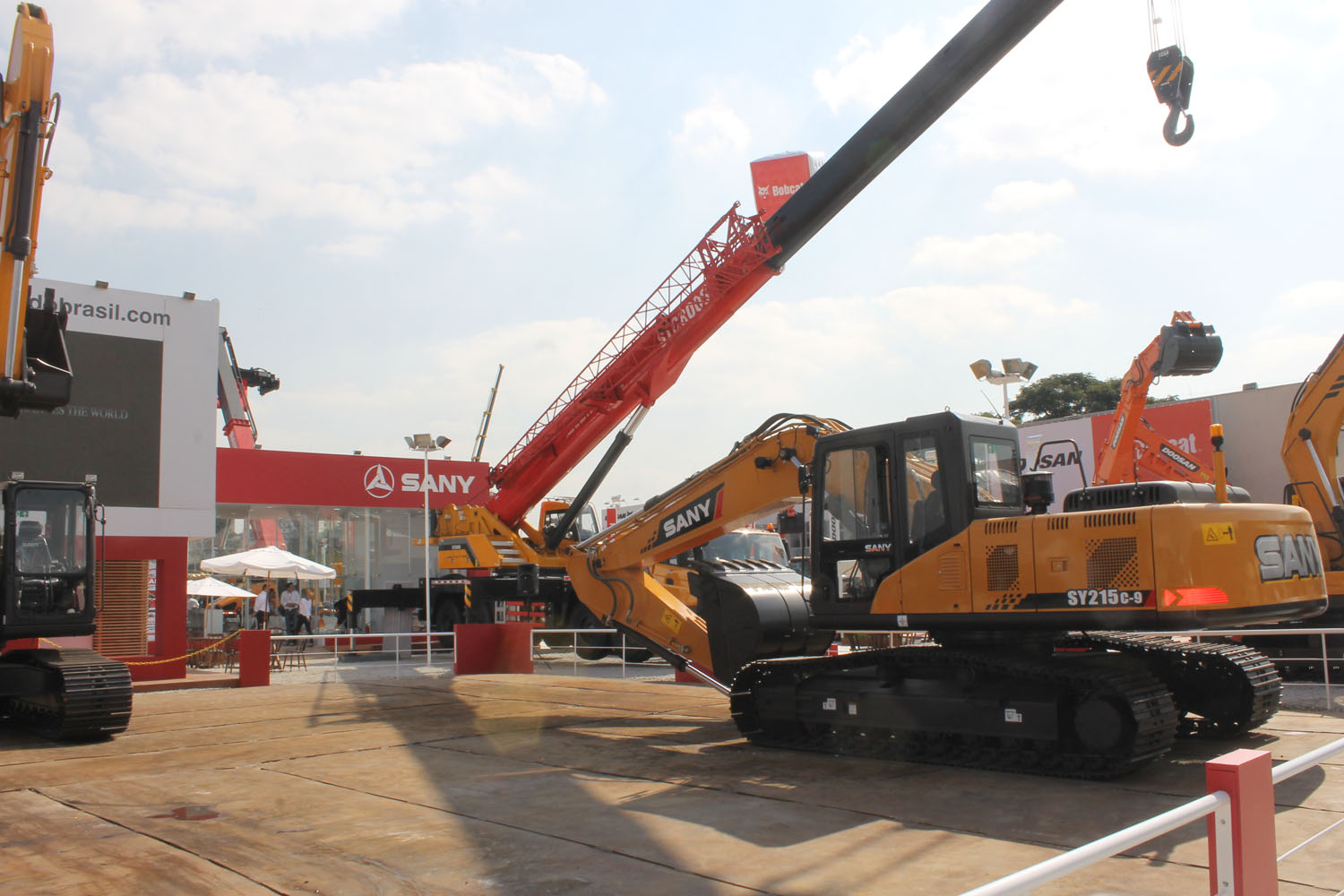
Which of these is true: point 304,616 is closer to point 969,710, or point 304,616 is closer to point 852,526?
point 852,526

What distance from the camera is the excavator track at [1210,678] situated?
8750 mm

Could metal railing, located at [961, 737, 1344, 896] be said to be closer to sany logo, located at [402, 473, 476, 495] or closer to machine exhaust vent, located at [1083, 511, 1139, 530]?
machine exhaust vent, located at [1083, 511, 1139, 530]

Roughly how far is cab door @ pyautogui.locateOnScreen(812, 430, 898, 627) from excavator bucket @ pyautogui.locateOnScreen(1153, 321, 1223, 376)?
30.9 feet

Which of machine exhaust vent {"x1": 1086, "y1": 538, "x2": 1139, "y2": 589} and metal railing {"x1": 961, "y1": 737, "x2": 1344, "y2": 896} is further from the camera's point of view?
machine exhaust vent {"x1": 1086, "y1": 538, "x2": 1139, "y2": 589}

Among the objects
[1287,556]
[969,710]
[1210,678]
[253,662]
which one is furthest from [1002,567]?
[253,662]

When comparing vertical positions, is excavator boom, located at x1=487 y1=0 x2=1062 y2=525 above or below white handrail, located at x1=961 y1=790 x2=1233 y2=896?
above

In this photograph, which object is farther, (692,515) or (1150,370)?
(1150,370)

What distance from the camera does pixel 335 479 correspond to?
28.8 meters

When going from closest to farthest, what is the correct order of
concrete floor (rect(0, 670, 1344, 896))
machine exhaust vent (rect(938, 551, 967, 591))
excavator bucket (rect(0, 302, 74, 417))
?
1. concrete floor (rect(0, 670, 1344, 896))
2. machine exhaust vent (rect(938, 551, 967, 591))
3. excavator bucket (rect(0, 302, 74, 417))

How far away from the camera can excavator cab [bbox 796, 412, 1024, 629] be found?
8.42 metres

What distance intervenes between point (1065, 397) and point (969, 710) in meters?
53.8

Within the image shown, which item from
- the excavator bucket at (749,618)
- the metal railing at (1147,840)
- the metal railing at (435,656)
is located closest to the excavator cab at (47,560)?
the excavator bucket at (749,618)

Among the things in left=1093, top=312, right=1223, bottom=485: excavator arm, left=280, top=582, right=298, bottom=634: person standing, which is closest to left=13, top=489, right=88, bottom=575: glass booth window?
left=1093, top=312, right=1223, bottom=485: excavator arm

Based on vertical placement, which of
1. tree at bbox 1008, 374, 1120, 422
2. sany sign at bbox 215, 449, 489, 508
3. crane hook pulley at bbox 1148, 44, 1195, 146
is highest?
tree at bbox 1008, 374, 1120, 422
